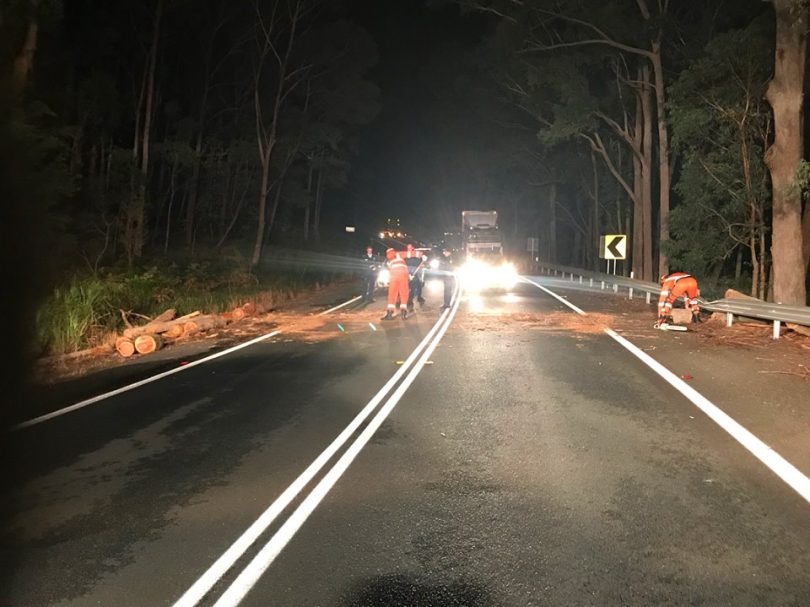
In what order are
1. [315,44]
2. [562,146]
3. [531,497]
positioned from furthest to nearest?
[562,146]
[315,44]
[531,497]

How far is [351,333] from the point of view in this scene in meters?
15.0

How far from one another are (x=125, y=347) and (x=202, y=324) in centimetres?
290

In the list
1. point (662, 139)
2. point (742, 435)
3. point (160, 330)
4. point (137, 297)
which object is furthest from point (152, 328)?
point (662, 139)

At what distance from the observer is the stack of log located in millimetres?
12750

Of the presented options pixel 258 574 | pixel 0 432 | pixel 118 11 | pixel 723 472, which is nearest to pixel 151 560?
pixel 258 574

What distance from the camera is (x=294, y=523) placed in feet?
15.7

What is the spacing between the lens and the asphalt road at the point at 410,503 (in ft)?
13.0

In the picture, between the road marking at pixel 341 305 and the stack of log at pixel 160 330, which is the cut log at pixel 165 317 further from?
the road marking at pixel 341 305

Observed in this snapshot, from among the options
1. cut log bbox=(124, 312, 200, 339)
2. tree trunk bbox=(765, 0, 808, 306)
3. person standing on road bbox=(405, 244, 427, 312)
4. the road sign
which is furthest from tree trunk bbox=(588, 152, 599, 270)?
cut log bbox=(124, 312, 200, 339)

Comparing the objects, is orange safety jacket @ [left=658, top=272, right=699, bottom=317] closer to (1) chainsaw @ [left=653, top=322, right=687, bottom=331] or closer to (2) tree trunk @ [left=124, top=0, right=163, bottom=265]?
(1) chainsaw @ [left=653, top=322, right=687, bottom=331]

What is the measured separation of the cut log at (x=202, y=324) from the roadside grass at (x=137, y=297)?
1210 mm

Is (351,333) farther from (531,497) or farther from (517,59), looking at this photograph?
(517,59)

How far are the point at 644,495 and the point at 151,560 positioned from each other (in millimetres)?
3508

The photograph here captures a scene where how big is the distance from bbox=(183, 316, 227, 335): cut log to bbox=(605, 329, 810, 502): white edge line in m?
9.18
